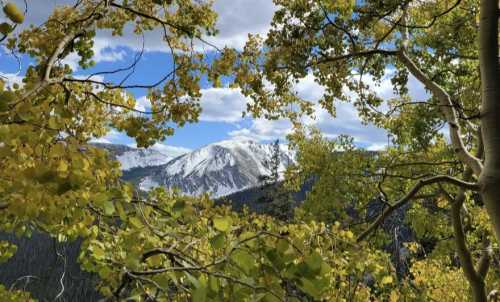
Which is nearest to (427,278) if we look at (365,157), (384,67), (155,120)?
(365,157)

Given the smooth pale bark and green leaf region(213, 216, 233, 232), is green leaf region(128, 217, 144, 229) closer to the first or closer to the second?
green leaf region(213, 216, 233, 232)

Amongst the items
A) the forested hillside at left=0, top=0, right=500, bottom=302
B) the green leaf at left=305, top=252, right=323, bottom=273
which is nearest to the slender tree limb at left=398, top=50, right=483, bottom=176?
the forested hillside at left=0, top=0, right=500, bottom=302

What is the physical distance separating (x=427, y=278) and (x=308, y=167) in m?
5.98

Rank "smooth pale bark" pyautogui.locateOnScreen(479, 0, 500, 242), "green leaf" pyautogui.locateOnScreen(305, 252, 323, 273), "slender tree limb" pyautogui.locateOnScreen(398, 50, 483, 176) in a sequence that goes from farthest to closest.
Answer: "slender tree limb" pyautogui.locateOnScreen(398, 50, 483, 176) < "smooth pale bark" pyautogui.locateOnScreen(479, 0, 500, 242) < "green leaf" pyautogui.locateOnScreen(305, 252, 323, 273)

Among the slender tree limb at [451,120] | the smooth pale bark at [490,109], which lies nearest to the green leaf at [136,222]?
the smooth pale bark at [490,109]

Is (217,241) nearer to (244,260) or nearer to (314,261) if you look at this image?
(244,260)

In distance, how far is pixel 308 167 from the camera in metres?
14.4

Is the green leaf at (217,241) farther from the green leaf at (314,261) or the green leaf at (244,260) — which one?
the green leaf at (314,261)

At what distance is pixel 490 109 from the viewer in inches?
179

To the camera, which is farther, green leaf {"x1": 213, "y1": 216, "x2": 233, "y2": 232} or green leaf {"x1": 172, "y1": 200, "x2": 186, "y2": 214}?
green leaf {"x1": 172, "y1": 200, "x2": 186, "y2": 214}

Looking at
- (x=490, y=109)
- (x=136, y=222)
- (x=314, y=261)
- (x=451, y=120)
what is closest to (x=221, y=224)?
(x=314, y=261)

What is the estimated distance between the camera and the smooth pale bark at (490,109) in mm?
4312

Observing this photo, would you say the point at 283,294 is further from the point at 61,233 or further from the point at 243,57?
the point at 243,57

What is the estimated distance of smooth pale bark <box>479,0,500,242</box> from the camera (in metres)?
4.31
